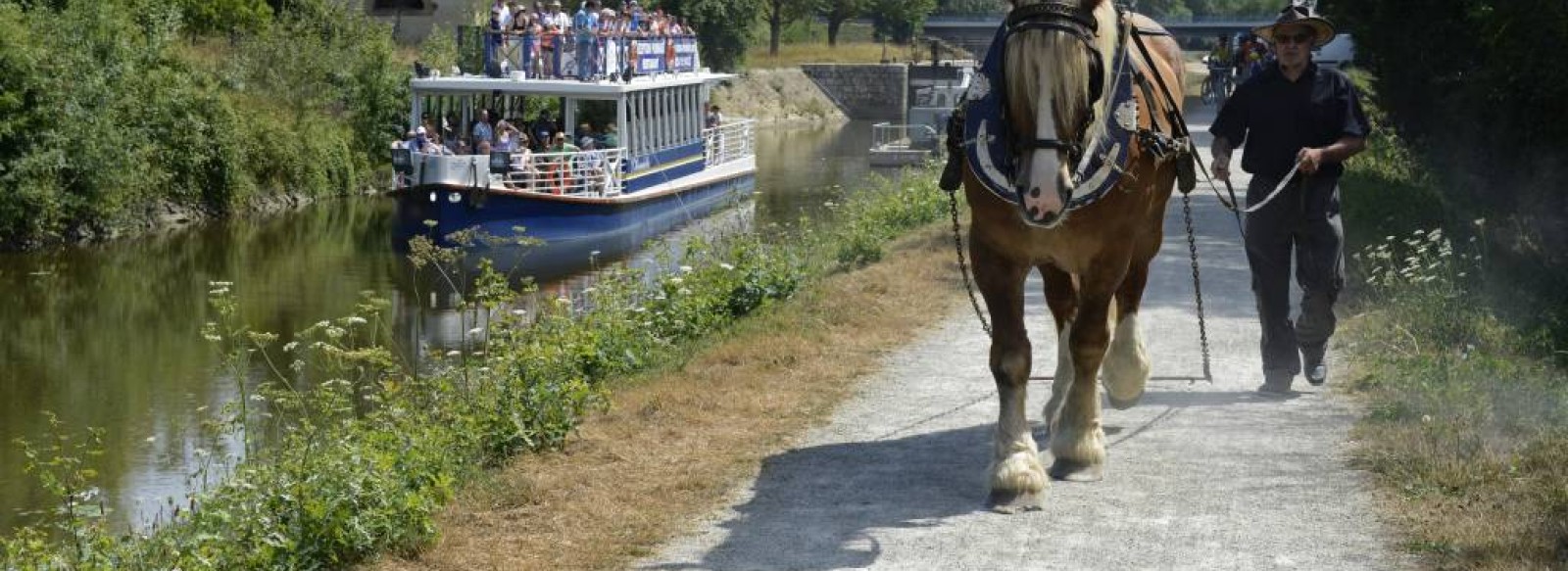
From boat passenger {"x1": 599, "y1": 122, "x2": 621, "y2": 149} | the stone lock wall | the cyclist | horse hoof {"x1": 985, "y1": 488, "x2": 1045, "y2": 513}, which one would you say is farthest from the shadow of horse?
the stone lock wall

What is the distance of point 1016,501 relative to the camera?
748 cm

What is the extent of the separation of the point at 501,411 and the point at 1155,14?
324 ft

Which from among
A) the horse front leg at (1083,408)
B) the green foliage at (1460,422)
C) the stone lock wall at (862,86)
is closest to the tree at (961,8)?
the stone lock wall at (862,86)

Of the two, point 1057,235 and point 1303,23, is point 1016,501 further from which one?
point 1303,23

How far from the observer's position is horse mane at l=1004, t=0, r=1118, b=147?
7.10 meters

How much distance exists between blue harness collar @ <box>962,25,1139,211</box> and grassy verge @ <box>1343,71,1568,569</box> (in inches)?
68.9

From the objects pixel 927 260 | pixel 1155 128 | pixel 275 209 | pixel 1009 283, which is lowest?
pixel 275 209

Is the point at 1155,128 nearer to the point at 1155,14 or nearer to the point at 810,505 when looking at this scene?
the point at 810,505

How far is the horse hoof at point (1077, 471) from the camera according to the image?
805 centimetres

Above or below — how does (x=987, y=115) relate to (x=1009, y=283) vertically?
above

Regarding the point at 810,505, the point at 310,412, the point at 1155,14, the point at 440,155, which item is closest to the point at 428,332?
the point at 310,412

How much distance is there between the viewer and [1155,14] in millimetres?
103812

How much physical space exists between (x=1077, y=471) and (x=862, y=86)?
228 feet

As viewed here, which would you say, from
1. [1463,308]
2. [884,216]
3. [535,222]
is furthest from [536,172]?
[1463,308]
